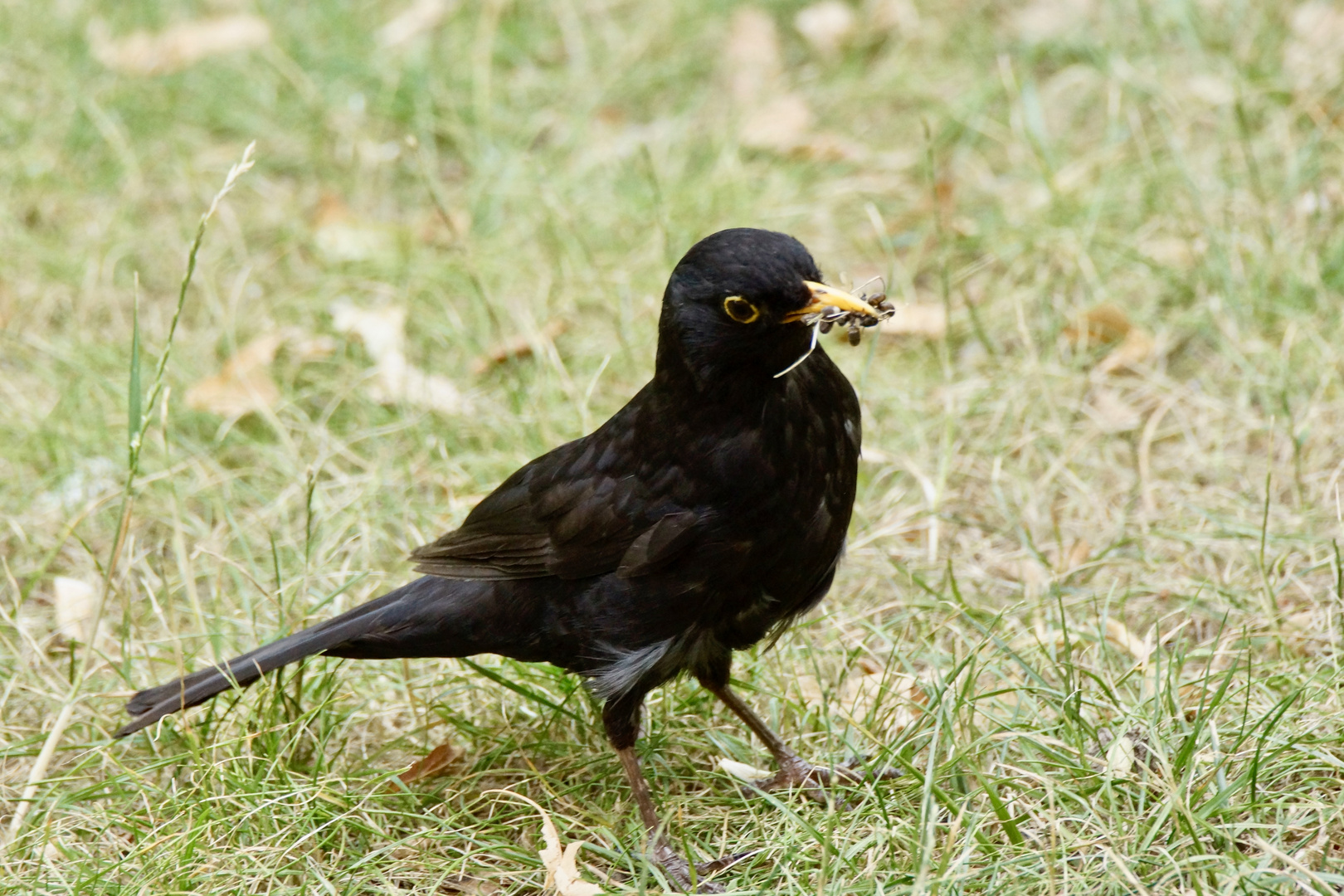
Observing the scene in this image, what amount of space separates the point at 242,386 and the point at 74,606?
3.37 feet

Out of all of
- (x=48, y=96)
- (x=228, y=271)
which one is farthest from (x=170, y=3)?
(x=228, y=271)

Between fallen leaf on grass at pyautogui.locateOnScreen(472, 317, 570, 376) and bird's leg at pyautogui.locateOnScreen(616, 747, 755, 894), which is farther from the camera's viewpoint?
fallen leaf on grass at pyautogui.locateOnScreen(472, 317, 570, 376)

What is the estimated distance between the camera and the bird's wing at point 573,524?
3.24 m

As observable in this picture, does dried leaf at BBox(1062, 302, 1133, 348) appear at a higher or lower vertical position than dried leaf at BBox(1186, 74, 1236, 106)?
lower

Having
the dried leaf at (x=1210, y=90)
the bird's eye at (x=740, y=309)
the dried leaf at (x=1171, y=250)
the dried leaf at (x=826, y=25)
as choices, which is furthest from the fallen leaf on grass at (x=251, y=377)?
the dried leaf at (x=1210, y=90)

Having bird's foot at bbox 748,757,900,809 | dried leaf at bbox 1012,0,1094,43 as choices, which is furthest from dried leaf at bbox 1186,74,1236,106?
bird's foot at bbox 748,757,900,809

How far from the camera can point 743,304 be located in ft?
9.96

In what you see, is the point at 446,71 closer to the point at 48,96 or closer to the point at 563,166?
the point at 563,166

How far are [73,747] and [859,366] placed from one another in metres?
2.70

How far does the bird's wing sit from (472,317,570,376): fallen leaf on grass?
4.45 feet

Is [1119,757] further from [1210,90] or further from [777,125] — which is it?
[777,125]

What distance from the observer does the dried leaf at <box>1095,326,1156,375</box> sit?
4746 millimetres

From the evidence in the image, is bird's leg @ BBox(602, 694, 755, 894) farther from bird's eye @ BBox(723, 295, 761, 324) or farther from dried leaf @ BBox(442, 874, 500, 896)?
bird's eye @ BBox(723, 295, 761, 324)

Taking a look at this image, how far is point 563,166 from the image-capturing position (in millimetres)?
6062
